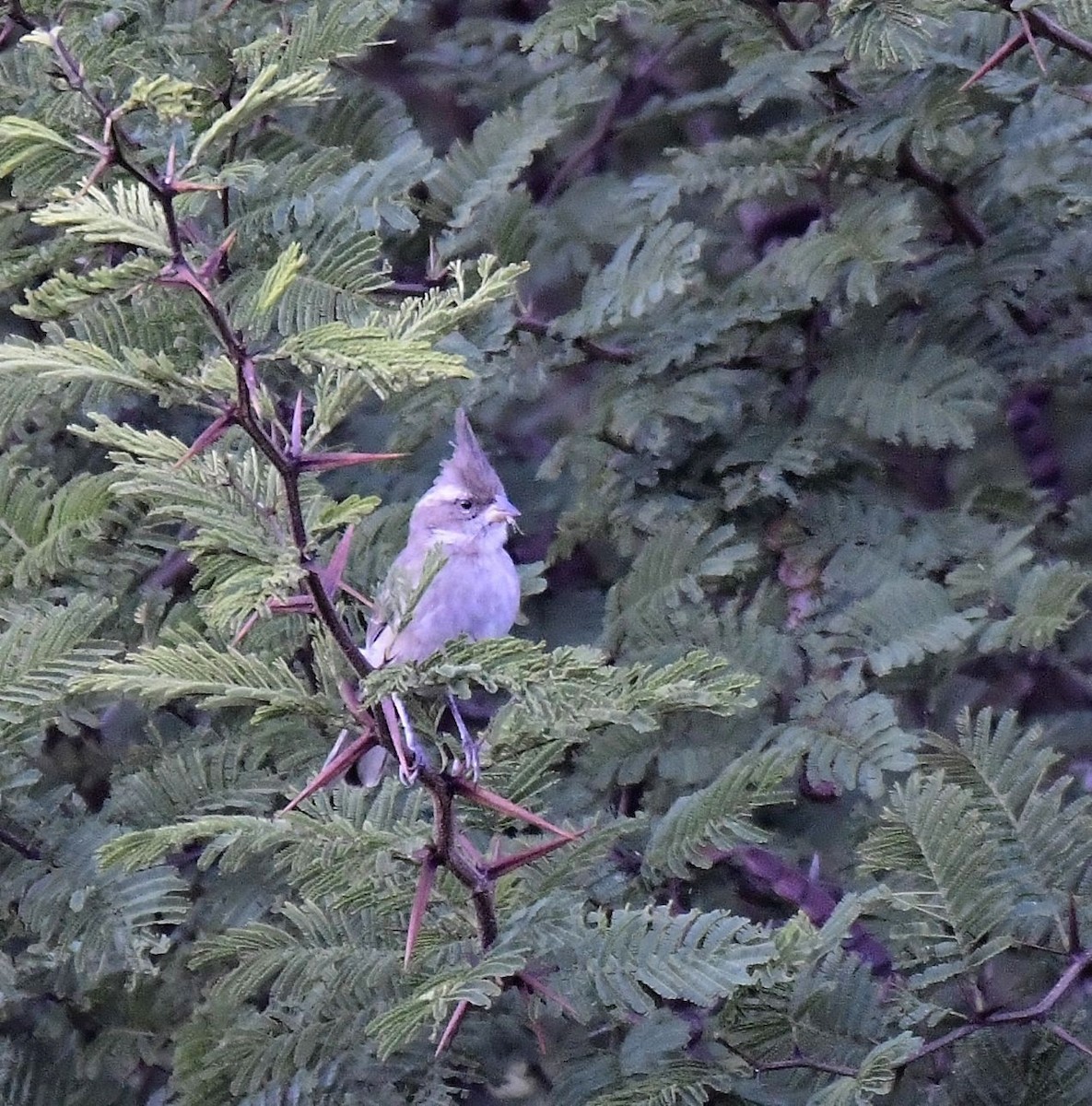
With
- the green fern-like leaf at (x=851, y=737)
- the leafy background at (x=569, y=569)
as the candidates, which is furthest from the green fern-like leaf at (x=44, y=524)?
the green fern-like leaf at (x=851, y=737)

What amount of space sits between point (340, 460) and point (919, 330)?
69.6 inches

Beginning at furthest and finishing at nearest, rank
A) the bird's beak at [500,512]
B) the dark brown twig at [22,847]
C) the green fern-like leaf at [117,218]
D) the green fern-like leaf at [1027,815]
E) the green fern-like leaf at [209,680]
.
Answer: the bird's beak at [500,512] → the dark brown twig at [22,847] → the green fern-like leaf at [1027,815] → the green fern-like leaf at [209,680] → the green fern-like leaf at [117,218]

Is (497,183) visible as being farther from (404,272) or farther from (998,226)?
(998,226)

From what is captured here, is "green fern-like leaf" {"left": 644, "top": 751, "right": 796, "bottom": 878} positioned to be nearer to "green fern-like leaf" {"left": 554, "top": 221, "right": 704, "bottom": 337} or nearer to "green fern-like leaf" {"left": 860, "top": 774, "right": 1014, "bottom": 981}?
"green fern-like leaf" {"left": 860, "top": 774, "right": 1014, "bottom": 981}

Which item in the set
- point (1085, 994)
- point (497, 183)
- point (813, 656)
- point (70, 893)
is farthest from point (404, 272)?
point (1085, 994)

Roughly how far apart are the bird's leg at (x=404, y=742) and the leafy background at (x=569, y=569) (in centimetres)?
4

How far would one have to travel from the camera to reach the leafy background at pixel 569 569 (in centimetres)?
159

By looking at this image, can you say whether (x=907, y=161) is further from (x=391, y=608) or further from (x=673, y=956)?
(x=673, y=956)

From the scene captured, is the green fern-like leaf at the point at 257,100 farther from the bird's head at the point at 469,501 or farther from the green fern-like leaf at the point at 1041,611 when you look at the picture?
the bird's head at the point at 469,501

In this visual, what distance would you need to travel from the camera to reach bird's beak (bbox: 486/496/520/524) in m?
3.48

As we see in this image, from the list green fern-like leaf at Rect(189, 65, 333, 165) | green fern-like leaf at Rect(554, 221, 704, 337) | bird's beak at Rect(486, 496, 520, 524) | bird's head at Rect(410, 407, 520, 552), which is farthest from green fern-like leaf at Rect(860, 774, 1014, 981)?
bird's beak at Rect(486, 496, 520, 524)

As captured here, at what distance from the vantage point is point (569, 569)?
3.49 m

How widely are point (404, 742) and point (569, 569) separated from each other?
1.82m

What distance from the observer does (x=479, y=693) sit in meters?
3.26
